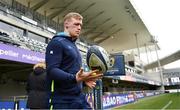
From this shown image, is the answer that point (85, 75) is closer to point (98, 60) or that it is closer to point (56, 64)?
point (56, 64)

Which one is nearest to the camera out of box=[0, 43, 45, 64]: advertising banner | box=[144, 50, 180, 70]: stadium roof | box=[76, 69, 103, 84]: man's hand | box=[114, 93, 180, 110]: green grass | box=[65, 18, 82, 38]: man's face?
box=[76, 69, 103, 84]: man's hand

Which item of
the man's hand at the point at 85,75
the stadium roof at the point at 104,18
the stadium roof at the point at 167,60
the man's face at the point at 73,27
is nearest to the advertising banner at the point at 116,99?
the stadium roof at the point at 104,18

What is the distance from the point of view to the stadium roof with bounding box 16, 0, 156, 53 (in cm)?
2860

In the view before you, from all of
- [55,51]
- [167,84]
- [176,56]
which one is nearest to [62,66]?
[55,51]

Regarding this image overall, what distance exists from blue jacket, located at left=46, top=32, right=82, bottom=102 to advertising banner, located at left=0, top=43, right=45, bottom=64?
7.00m

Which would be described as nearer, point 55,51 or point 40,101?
point 55,51

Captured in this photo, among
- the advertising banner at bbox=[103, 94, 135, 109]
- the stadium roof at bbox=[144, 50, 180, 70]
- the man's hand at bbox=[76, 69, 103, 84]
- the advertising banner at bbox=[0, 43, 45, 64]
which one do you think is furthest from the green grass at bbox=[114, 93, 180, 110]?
the stadium roof at bbox=[144, 50, 180, 70]

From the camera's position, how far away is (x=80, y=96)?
8.19 ft

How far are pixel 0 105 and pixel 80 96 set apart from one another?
6237 millimetres

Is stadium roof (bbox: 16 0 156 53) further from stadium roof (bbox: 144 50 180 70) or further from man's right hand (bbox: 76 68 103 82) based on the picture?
man's right hand (bbox: 76 68 103 82)

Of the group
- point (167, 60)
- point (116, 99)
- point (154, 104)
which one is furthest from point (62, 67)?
point (167, 60)

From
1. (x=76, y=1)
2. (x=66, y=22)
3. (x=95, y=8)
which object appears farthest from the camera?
(x=95, y=8)

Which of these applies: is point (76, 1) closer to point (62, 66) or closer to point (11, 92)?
point (11, 92)

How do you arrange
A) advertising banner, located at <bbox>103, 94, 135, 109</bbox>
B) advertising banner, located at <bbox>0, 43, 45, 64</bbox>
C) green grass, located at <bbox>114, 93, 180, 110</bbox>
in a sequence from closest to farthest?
advertising banner, located at <bbox>0, 43, 45, 64</bbox>
advertising banner, located at <bbox>103, 94, 135, 109</bbox>
green grass, located at <bbox>114, 93, 180, 110</bbox>
